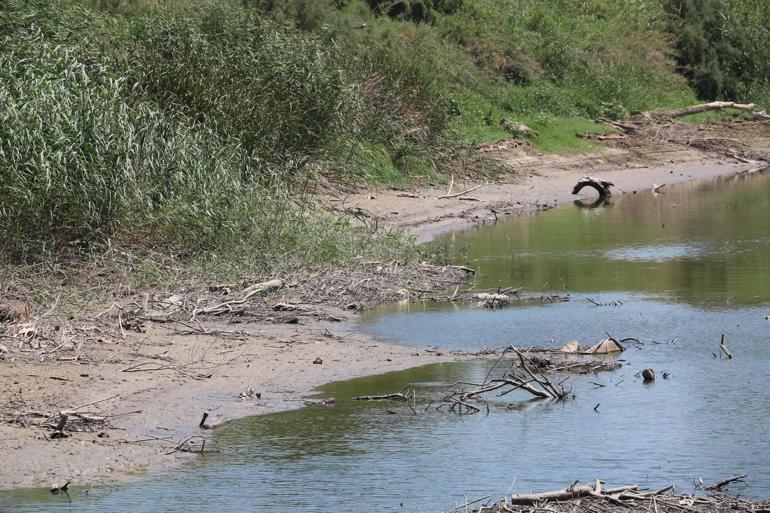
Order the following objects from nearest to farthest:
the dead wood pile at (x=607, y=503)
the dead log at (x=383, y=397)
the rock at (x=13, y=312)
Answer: the dead wood pile at (x=607, y=503), the dead log at (x=383, y=397), the rock at (x=13, y=312)

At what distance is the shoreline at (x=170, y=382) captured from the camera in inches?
293

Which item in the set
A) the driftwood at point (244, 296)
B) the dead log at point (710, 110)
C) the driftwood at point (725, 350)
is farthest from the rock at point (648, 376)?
the dead log at point (710, 110)

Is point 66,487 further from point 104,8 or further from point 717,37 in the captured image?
point 717,37

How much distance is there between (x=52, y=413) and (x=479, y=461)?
2819 millimetres

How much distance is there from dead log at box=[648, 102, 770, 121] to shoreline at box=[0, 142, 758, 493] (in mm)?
21623

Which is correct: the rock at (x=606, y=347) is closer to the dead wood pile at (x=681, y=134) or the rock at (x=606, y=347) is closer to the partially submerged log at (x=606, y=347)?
the partially submerged log at (x=606, y=347)

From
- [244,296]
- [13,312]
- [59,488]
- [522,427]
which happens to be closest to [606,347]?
[522,427]

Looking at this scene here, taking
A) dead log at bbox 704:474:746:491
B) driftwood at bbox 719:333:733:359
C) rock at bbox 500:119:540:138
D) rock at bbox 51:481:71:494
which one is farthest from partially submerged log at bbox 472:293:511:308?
rock at bbox 500:119:540:138

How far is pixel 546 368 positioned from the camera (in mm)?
9898

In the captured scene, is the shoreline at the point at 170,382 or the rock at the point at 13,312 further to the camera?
the rock at the point at 13,312

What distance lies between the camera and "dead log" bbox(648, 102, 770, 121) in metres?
31.9

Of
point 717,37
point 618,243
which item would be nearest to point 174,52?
point 618,243

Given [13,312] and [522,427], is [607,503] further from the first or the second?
[13,312]

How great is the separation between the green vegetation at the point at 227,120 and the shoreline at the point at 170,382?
1.92 meters
